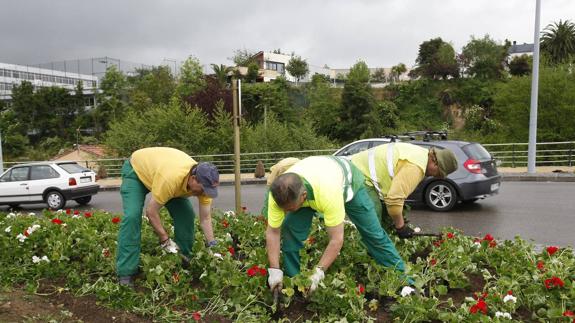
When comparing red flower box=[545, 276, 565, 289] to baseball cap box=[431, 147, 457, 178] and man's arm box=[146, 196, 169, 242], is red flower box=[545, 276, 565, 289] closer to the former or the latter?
baseball cap box=[431, 147, 457, 178]

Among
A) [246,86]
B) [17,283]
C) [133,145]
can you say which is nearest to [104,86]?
[246,86]

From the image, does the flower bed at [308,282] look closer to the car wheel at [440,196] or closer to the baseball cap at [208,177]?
the baseball cap at [208,177]

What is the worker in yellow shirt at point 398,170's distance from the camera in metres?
4.57

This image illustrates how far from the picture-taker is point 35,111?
179ft

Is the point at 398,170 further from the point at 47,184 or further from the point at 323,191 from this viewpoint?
the point at 47,184

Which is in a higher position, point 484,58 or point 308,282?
point 484,58

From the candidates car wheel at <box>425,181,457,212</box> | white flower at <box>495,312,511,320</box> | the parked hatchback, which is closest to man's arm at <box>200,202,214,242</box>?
white flower at <box>495,312,511,320</box>

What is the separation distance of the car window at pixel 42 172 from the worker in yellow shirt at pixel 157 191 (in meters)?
9.64

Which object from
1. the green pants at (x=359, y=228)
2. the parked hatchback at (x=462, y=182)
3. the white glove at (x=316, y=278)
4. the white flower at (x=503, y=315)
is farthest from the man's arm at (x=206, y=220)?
the parked hatchback at (x=462, y=182)

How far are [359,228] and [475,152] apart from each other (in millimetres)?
6556

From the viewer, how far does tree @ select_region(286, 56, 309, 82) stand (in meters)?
61.8

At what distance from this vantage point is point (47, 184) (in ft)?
41.9

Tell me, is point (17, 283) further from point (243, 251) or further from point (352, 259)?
point (352, 259)

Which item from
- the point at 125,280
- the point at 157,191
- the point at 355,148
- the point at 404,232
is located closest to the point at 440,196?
the point at 355,148
